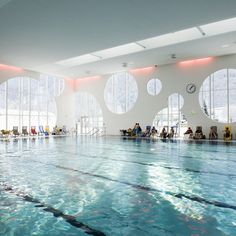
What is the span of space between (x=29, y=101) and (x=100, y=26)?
10.1m

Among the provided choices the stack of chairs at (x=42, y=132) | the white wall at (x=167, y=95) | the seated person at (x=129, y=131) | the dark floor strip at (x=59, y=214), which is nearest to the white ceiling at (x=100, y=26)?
the white wall at (x=167, y=95)

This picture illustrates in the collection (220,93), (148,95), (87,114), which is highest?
(148,95)

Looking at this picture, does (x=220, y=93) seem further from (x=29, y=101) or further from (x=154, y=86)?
(x=29, y=101)

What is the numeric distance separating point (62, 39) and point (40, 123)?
969 centimetres

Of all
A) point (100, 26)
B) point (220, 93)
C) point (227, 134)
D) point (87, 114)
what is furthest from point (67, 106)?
point (227, 134)

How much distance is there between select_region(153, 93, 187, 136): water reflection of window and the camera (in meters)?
14.1

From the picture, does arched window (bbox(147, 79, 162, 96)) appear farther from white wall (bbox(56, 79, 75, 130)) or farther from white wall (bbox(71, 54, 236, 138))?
white wall (bbox(56, 79, 75, 130))

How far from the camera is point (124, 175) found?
4148 mm

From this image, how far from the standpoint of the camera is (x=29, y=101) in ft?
54.7

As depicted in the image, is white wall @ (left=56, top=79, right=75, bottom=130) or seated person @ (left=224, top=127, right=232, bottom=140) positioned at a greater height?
white wall @ (left=56, top=79, right=75, bottom=130)

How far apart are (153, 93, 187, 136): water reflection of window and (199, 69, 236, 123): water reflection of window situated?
123cm

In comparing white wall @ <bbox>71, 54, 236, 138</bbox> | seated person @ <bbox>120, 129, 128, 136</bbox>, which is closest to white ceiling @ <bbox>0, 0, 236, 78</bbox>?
white wall @ <bbox>71, 54, 236, 138</bbox>

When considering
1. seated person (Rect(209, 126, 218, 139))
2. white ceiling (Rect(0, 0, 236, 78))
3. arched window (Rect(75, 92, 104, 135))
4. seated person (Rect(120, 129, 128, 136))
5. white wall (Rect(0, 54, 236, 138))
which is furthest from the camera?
arched window (Rect(75, 92, 104, 135))

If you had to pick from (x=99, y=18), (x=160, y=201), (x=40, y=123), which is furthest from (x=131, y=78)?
(x=160, y=201)
